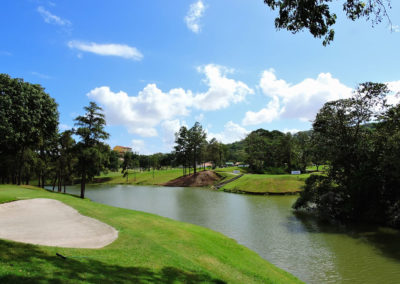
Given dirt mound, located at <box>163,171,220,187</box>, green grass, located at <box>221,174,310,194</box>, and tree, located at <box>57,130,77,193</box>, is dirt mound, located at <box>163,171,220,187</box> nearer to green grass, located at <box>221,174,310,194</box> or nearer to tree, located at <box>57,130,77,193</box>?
green grass, located at <box>221,174,310,194</box>

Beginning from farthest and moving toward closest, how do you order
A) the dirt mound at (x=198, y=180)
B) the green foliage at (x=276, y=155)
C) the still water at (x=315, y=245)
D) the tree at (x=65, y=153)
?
the green foliage at (x=276, y=155) < the dirt mound at (x=198, y=180) < the tree at (x=65, y=153) < the still water at (x=315, y=245)

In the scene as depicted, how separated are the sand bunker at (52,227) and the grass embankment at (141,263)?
42.1 inches

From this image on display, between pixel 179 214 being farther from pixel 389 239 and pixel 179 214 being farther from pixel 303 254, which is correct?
pixel 389 239

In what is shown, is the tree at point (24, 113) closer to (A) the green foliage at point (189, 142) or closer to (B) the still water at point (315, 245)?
(B) the still water at point (315, 245)

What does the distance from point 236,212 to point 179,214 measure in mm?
7554

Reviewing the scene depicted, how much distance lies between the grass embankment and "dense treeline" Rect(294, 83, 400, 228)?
57.0ft

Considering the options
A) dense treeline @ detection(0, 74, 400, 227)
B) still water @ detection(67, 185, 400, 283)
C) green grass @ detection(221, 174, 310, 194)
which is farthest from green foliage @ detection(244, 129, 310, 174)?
still water @ detection(67, 185, 400, 283)

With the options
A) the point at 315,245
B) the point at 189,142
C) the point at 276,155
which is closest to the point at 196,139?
the point at 189,142

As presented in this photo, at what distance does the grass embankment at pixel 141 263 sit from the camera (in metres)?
7.00

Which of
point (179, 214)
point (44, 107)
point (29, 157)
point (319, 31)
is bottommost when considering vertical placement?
point (179, 214)

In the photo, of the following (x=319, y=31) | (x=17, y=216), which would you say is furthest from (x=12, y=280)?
(x=17, y=216)

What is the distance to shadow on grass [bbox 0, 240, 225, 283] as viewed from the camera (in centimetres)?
643

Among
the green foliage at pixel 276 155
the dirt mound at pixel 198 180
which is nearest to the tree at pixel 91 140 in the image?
the dirt mound at pixel 198 180

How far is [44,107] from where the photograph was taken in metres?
36.3
